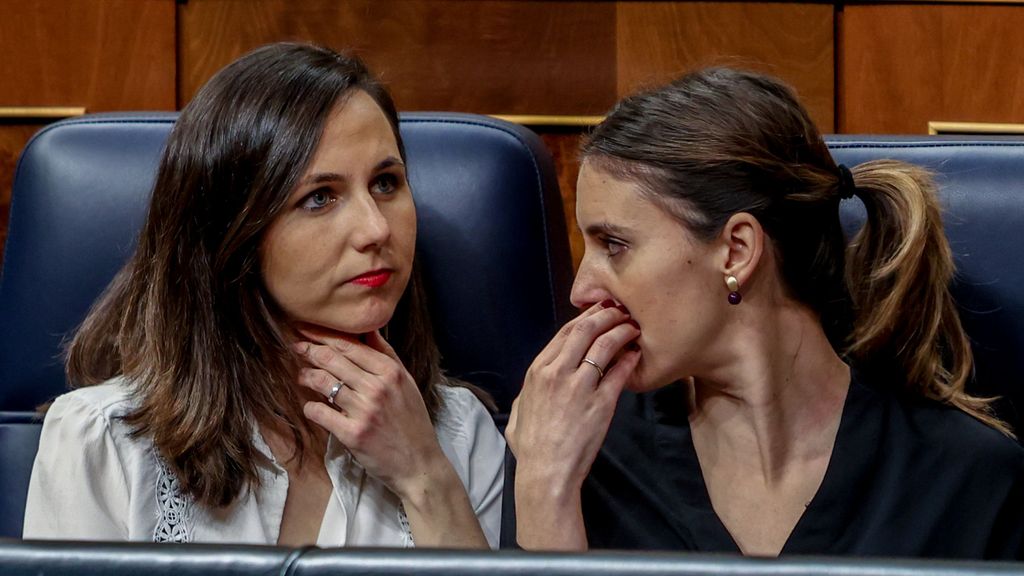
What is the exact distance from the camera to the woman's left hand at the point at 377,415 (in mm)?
1328

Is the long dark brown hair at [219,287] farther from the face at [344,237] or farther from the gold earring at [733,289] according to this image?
the gold earring at [733,289]

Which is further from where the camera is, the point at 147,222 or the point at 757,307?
the point at 147,222

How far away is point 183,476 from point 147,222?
0.89 ft

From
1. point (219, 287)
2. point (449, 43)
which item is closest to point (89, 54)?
point (449, 43)

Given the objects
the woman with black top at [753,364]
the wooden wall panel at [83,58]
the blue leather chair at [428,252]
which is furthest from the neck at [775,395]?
the wooden wall panel at [83,58]

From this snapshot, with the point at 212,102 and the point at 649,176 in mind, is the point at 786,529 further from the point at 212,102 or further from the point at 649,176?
the point at 212,102

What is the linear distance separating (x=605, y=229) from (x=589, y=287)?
58 millimetres

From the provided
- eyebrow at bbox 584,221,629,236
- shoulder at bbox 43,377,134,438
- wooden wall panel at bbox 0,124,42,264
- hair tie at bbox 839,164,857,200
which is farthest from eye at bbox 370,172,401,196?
wooden wall panel at bbox 0,124,42,264

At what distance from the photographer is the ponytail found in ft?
4.20

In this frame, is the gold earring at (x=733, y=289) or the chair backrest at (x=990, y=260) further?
the chair backrest at (x=990, y=260)

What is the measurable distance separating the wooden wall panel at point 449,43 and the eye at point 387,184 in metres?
0.74

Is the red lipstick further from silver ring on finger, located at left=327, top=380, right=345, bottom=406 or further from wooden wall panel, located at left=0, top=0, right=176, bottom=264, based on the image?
wooden wall panel, located at left=0, top=0, right=176, bottom=264

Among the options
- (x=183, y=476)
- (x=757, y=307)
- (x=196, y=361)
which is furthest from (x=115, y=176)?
(x=757, y=307)

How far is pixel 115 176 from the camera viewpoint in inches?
58.5
